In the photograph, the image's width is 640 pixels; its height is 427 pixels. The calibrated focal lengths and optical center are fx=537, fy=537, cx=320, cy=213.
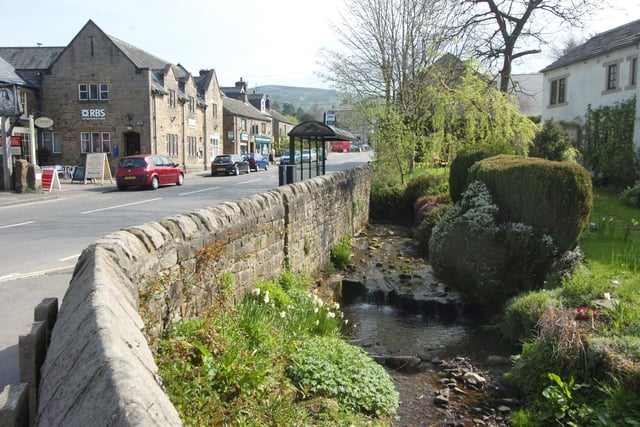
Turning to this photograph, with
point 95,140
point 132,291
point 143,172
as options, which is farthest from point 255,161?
point 132,291

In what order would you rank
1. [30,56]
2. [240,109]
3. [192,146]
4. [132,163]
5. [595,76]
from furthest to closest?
1. [240,109]
2. [192,146]
3. [30,56]
4. [595,76]
5. [132,163]

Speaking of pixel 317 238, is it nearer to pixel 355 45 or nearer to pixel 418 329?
pixel 418 329

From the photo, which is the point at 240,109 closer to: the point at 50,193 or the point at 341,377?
the point at 50,193

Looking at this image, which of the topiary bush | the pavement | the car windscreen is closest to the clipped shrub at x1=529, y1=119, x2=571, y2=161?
the topiary bush

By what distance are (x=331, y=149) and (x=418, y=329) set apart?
95205 millimetres

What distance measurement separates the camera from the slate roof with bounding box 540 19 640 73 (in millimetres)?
23953

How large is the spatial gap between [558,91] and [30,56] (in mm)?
36363

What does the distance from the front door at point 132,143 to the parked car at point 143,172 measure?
1148 cm

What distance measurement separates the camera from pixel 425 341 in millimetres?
9055

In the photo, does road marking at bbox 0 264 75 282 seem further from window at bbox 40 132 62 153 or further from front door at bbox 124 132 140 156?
window at bbox 40 132 62 153

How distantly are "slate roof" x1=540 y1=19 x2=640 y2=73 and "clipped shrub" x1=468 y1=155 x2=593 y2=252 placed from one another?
55.7 feet

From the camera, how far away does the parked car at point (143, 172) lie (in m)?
25.1

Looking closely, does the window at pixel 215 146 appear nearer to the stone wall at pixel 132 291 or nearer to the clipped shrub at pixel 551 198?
the stone wall at pixel 132 291

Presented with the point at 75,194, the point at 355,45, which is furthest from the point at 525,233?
the point at 355,45
